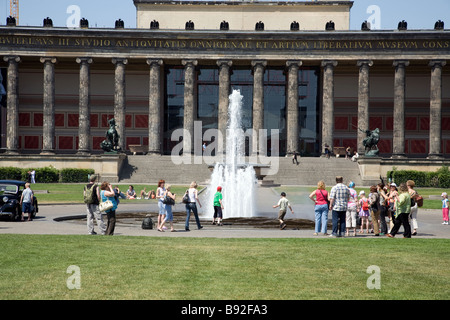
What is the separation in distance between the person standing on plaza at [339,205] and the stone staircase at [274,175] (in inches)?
1296

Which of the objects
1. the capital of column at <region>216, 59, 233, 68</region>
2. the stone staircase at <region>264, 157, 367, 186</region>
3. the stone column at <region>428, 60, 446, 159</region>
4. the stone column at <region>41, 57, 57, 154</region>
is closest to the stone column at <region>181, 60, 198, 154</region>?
the capital of column at <region>216, 59, 233, 68</region>

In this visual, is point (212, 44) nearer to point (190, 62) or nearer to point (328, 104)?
point (190, 62)

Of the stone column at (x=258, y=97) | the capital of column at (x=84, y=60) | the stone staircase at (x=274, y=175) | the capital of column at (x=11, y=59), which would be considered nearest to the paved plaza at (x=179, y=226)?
→ the stone staircase at (x=274, y=175)

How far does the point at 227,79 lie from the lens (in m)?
67.4

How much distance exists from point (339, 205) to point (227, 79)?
4778cm

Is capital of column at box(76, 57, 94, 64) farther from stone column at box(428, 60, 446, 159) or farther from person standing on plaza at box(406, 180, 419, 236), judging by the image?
person standing on plaza at box(406, 180, 419, 236)

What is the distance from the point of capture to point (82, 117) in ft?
219

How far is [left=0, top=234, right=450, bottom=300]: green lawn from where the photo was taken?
10.7 m

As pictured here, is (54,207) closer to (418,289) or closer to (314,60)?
(418,289)

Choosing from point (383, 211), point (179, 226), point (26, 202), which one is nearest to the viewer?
point (383, 211)

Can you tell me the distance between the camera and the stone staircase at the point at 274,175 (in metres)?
56.3

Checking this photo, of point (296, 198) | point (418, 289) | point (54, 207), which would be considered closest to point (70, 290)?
point (418, 289)

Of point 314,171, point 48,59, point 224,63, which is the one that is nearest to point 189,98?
point 224,63

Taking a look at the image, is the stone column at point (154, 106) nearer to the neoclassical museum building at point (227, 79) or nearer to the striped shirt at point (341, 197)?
the neoclassical museum building at point (227, 79)
